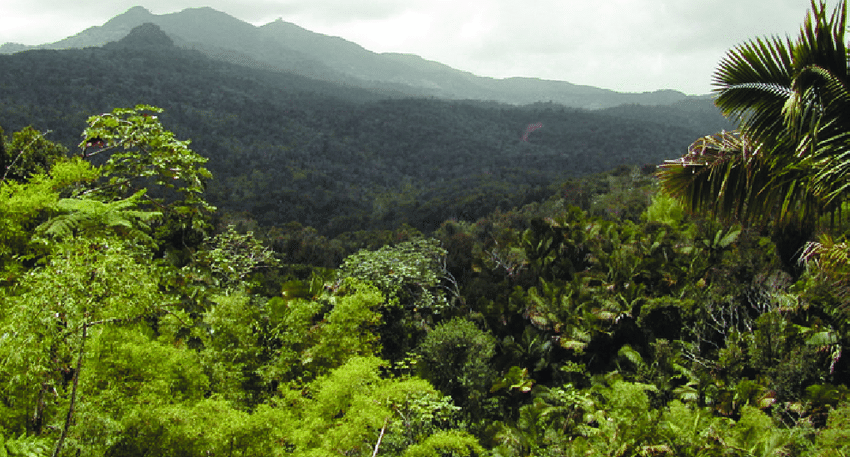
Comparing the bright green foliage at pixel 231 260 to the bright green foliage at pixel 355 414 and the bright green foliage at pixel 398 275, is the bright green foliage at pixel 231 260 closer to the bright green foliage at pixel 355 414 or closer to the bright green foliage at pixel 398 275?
the bright green foliage at pixel 398 275

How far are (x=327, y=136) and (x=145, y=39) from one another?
61.4 m

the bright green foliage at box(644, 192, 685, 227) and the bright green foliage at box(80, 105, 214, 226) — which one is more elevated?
the bright green foliage at box(80, 105, 214, 226)

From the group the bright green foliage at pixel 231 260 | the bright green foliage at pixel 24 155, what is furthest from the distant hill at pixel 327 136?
the bright green foliage at pixel 231 260

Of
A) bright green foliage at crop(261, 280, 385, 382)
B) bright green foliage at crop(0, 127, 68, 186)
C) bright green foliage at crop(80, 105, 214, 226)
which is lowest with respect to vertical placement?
bright green foliage at crop(261, 280, 385, 382)

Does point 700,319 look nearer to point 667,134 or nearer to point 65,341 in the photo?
point 65,341

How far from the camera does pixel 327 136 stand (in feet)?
275

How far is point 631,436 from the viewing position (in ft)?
19.9

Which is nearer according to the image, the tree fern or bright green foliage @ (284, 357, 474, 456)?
the tree fern

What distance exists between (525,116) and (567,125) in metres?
Result: 11.5

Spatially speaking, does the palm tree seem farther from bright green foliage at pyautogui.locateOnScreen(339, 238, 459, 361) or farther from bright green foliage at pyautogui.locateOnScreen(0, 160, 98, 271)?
bright green foliage at pyautogui.locateOnScreen(339, 238, 459, 361)

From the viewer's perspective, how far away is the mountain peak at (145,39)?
104 meters

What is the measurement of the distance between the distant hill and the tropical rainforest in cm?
3405

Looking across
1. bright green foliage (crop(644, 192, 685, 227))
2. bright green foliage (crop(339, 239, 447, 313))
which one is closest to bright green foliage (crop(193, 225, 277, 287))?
bright green foliage (crop(339, 239, 447, 313))

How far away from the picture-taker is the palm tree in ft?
8.04
